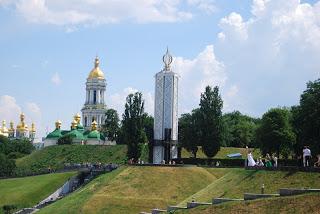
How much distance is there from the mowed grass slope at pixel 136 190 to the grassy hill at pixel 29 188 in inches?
365

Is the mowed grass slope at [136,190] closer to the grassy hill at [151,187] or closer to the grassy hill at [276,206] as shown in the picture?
the grassy hill at [151,187]

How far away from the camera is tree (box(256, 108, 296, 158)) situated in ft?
242

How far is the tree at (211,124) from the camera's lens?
81.1m

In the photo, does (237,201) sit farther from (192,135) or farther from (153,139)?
(192,135)

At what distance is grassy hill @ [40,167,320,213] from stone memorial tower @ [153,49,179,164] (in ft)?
32.7

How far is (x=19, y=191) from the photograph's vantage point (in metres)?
74.7

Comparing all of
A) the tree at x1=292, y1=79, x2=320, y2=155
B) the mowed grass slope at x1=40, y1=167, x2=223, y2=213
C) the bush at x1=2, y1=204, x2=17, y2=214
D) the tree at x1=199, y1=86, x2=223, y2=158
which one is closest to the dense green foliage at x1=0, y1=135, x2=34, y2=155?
the tree at x1=199, y1=86, x2=223, y2=158

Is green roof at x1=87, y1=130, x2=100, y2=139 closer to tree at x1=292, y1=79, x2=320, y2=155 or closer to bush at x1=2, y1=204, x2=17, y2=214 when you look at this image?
bush at x1=2, y1=204, x2=17, y2=214

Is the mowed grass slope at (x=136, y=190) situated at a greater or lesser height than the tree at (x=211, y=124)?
lesser

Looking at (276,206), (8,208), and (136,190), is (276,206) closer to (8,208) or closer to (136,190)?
(136,190)

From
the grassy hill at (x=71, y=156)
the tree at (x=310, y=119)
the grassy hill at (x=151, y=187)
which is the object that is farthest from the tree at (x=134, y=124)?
the tree at (x=310, y=119)

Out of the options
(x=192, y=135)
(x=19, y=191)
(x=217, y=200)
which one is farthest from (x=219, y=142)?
(x=217, y=200)

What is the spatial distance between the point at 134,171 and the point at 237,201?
28068 mm

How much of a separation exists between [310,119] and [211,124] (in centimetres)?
2023
